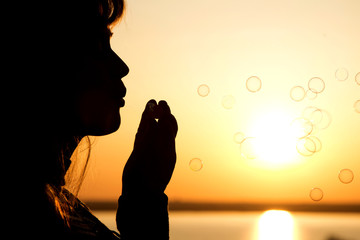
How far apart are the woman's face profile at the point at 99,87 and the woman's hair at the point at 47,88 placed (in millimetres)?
26

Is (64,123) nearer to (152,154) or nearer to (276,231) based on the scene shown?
(152,154)

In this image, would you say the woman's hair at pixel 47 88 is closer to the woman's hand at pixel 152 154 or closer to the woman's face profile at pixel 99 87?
the woman's face profile at pixel 99 87

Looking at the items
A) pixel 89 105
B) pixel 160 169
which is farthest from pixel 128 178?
pixel 89 105

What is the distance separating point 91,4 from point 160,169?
781mm

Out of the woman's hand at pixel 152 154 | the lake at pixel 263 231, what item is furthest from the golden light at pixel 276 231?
the woman's hand at pixel 152 154

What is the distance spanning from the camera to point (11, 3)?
177 centimetres

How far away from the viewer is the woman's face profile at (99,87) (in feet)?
6.29

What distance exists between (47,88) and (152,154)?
2.47 ft

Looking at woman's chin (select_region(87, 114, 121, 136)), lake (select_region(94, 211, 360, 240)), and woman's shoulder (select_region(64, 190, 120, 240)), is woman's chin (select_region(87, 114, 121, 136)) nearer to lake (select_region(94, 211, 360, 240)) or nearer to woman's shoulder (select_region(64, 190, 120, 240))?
woman's shoulder (select_region(64, 190, 120, 240))

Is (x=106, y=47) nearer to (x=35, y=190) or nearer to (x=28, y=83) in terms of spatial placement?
(x=28, y=83)

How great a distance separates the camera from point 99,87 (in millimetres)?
2008

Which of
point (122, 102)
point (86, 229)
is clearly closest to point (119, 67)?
point (122, 102)

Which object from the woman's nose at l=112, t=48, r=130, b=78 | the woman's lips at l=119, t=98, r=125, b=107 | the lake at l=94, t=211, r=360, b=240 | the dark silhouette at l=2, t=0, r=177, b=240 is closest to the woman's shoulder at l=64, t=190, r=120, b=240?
the dark silhouette at l=2, t=0, r=177, b=240

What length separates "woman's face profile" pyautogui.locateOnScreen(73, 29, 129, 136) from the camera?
1916mm
